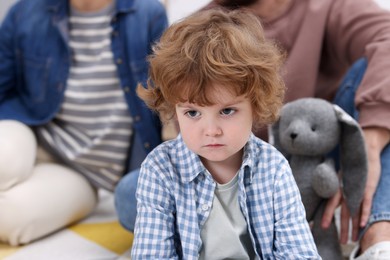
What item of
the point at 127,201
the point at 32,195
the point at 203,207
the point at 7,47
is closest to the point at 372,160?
the point at 203,207

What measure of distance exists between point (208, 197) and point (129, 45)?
55 cm

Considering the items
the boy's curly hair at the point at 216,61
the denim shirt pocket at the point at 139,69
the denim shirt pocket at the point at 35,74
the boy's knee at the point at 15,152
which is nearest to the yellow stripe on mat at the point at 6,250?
the boy's knee at the point at 15,152

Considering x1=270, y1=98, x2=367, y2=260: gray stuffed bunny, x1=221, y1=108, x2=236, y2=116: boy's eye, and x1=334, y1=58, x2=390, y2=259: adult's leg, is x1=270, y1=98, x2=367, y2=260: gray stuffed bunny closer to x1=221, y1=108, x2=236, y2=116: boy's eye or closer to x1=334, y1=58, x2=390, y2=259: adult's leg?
x1=334, y1=58, x2=390, y2=259: adult's leg

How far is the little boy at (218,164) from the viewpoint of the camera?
698 millimetres

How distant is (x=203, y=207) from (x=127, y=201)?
0.36m

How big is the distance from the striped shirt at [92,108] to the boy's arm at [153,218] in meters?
0.47

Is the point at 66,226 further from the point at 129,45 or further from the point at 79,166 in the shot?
the point at 129,45

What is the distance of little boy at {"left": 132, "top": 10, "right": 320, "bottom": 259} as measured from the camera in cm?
70

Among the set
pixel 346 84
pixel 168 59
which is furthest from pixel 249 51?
pixel 346 84

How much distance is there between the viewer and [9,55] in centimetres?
127

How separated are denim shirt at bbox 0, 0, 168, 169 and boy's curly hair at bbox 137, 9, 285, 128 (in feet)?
1.51

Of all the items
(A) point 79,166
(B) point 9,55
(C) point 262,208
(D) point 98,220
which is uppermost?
(B) point 9,55

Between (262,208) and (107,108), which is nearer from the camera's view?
(262,208)

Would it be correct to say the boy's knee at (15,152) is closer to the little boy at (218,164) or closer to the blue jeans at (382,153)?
the little boy at (218,164)
